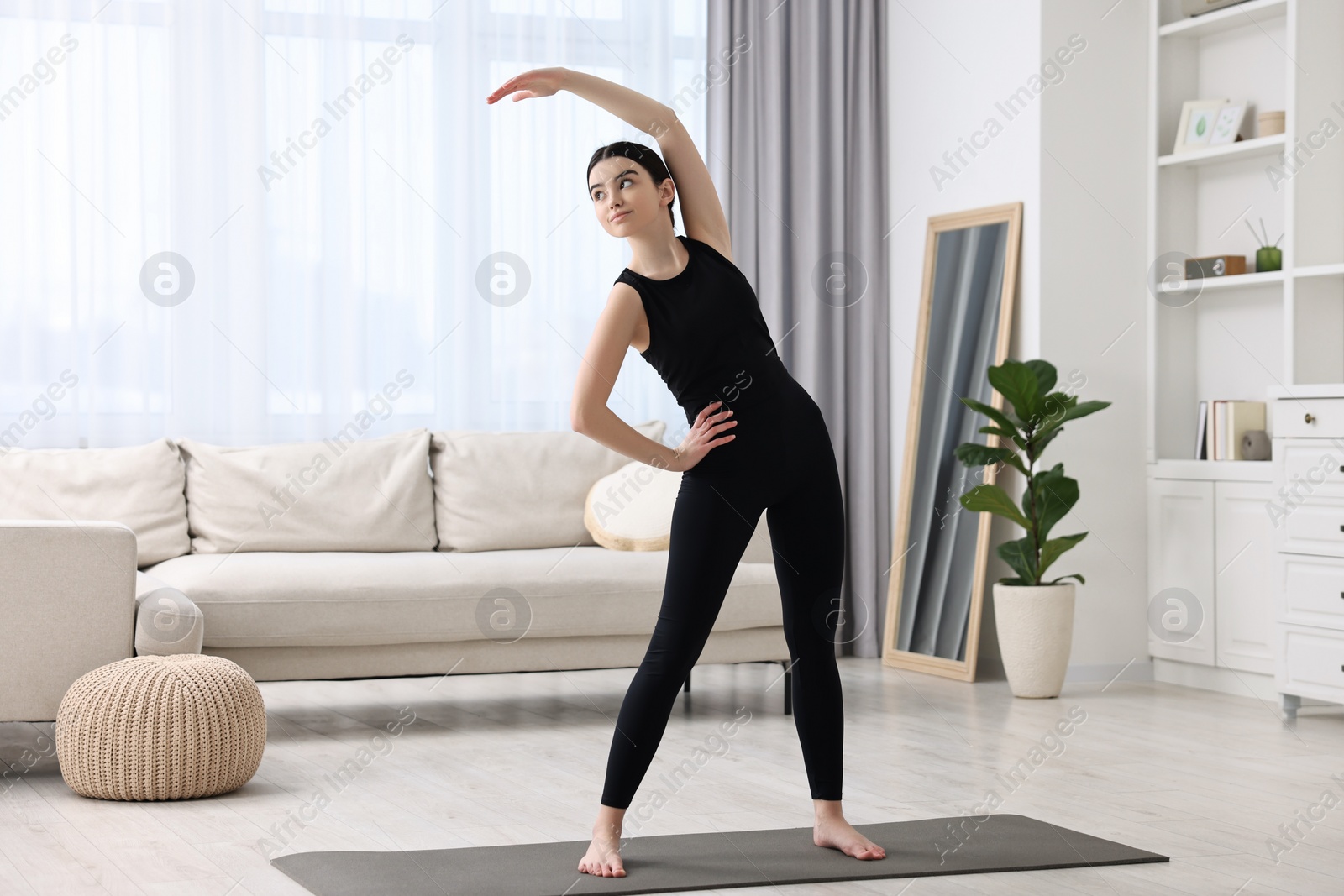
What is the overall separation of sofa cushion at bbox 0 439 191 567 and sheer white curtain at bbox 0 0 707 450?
47cm

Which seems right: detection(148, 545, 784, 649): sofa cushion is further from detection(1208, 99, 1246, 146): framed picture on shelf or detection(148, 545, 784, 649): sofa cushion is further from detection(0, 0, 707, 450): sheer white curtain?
detection(1208, 99, 1246, 146): framed picture on shelf

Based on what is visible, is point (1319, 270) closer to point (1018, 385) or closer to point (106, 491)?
point (1018, 385)

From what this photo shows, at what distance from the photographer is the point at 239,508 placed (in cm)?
445

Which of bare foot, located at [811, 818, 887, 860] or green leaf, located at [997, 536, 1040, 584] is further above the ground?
green leaf, located at [997, 536, 1040, 584]

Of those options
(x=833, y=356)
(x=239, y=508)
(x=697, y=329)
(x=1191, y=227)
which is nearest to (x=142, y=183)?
(x=239, y=508)

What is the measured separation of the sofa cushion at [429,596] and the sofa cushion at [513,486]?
34 cm

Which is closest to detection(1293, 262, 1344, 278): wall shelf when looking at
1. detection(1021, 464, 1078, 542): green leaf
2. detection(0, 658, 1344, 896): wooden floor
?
detection(1021, 464, 1078, 542): green leaf

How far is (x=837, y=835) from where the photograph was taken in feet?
8.51

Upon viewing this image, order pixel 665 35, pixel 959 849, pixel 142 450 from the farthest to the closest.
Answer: pixel 665 35, pixel 142 450, pixel 959 849

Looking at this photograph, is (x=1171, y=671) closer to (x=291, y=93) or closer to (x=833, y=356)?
(x=833, y=356)

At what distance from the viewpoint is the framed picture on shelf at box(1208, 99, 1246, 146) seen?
4.79 m

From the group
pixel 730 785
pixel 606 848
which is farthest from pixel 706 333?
pixel 730 785

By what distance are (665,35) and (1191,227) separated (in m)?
2.05

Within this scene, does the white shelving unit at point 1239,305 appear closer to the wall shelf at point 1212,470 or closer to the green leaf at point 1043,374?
the wall shelf at point 1212,470
